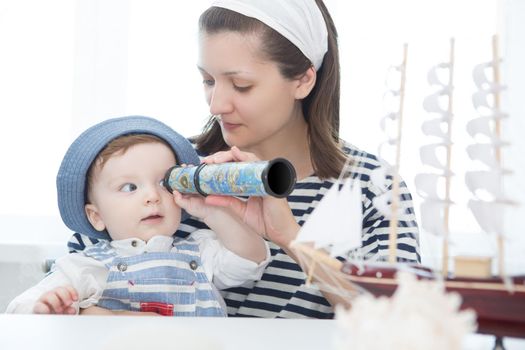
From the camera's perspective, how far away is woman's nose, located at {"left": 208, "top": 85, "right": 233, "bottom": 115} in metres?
1.52

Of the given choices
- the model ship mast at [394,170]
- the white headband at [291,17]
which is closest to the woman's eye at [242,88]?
the white headband at [291,17]

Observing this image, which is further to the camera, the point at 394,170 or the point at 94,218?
the point at 94,218

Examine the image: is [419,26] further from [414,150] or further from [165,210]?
[165,210]

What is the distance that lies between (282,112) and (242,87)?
0.11 metres

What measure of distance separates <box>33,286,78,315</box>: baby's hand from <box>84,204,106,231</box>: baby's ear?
24 centimetres

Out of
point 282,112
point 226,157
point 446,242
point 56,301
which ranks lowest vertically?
point 56,301

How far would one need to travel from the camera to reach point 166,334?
2.58 feet

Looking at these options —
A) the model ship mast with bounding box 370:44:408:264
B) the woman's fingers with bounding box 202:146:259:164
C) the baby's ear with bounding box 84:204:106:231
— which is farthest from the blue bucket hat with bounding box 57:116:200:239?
the model ship mast with bounding box 370:44:408:264

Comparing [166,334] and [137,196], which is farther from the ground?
[137,196]

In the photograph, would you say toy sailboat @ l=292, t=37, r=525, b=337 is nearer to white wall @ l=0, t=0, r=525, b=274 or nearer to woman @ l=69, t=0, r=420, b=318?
woman @ l=69, t=0, r=420, b=318

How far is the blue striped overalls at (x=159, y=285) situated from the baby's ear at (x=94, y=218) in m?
0.06

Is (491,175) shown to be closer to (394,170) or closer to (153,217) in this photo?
(394,170)

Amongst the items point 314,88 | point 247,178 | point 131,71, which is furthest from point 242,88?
point 131,71

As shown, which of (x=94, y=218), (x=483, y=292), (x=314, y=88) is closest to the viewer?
(x=483, y=292)
